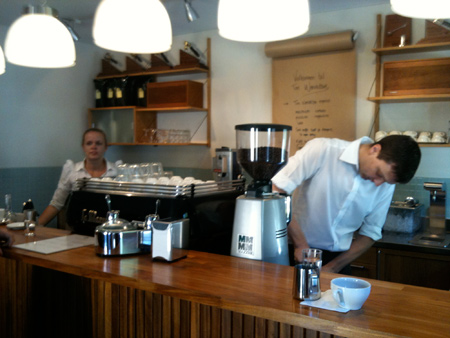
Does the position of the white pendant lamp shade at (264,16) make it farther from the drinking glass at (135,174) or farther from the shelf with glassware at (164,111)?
the shelf with glassware at (164,111)

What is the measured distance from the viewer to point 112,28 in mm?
1654

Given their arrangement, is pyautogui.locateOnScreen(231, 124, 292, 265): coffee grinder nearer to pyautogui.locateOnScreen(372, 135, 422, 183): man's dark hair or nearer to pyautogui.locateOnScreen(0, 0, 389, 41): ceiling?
pyautogui.locateOnScreen(372, 135, 422, 183): man's dark hair

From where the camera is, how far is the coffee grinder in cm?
181

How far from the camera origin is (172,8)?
3977 millimetres

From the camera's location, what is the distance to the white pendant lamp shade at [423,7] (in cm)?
121

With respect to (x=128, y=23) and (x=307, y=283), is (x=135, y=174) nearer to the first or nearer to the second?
(x=128, y=23)

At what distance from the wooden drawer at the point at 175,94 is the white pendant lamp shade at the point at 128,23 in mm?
2857

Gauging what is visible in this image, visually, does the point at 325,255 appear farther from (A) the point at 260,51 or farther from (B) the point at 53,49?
(A) the point at 260,51

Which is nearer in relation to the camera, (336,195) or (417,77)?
(336,195)

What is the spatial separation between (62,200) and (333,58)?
2.59m

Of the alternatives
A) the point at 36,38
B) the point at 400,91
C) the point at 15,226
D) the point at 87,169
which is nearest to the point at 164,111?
the point at 87,169

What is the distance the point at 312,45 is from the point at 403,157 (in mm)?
2168

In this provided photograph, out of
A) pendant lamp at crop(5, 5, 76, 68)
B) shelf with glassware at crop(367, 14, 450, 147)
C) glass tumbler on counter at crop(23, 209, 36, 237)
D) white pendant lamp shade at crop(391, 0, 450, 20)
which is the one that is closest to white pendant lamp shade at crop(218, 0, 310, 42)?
white pendant lamp shade at crop(391, 0, 450, 20)

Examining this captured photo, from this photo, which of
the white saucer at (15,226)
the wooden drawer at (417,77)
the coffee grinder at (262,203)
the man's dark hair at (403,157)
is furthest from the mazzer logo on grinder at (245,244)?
the wooden drawer at (417,77)
